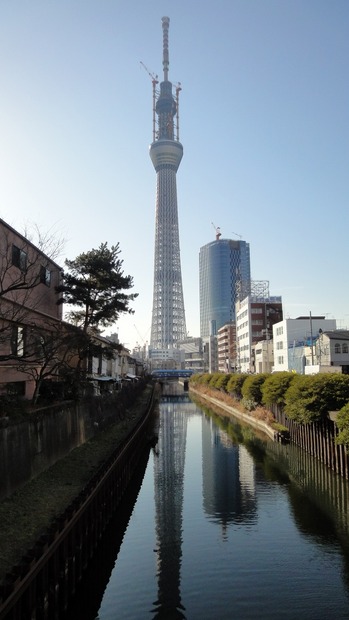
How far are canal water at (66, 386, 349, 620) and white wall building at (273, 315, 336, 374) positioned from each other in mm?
41124

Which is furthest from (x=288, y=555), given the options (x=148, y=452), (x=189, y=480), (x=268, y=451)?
(x=148, y=452)

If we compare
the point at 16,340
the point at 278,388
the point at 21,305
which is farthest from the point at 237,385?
the point at 21,305

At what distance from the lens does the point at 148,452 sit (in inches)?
1348

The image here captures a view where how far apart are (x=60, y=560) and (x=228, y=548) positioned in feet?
20.3

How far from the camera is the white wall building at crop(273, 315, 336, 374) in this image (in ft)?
222

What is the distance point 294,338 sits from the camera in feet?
238

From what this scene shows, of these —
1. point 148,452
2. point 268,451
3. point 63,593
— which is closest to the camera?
point 63,593

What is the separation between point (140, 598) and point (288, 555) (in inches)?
193

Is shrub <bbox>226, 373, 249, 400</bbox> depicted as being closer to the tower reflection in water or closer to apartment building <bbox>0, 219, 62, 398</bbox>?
the tower reflection in water

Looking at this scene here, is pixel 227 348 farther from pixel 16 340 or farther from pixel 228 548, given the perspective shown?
pixel 228 548

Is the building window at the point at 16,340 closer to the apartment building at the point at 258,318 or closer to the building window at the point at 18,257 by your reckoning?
the building window at the point at 18,257

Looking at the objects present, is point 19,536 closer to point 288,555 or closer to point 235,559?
point 235,559

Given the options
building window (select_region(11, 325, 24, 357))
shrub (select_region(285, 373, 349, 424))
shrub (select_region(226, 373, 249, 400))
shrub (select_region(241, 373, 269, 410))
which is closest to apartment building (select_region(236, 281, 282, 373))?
shrub (select_region(226, 373, 249, 400))

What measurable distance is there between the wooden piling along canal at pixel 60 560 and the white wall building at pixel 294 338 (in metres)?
52.8
